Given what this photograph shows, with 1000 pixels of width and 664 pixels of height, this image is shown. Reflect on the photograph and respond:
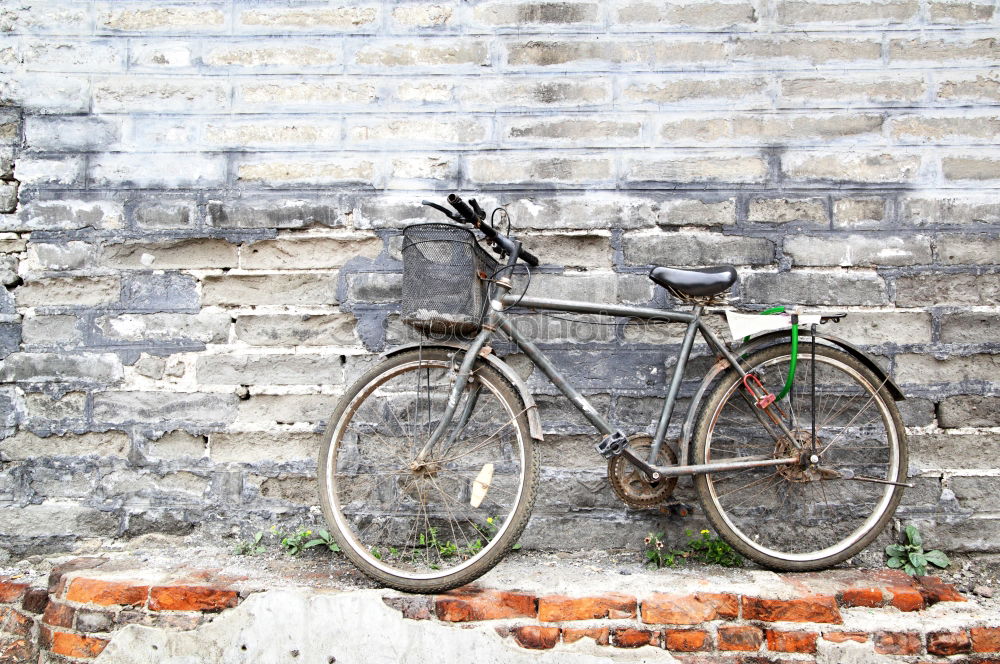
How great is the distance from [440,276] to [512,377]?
1.48ft

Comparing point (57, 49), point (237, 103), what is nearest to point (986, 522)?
point (237, 103)

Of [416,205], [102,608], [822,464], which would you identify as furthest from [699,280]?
[102,608]

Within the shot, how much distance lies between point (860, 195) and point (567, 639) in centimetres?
211

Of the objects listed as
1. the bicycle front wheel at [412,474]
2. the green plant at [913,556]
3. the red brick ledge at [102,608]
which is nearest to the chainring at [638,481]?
the bicycle front wheel at [412,474]

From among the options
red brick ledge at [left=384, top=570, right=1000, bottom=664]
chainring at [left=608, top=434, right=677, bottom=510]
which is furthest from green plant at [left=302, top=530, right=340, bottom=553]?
chainring at [left=608, top=434, right=677, bottom=510]

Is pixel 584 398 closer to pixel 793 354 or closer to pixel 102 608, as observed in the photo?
pixel 793 354

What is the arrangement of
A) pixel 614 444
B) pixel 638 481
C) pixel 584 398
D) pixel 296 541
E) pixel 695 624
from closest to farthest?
pixel 695 624 < pixel 614 444 < pixel 638 481 < pixel 584 398 < pixel 296 541

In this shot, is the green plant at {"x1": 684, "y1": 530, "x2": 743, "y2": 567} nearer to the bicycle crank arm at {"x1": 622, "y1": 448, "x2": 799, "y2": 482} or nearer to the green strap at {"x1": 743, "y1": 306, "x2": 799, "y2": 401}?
the bicycle crank arm at {"x1": 622, "y1": 448, "x2": 799, "y2": 482}

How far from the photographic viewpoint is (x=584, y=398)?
2805 millimetres

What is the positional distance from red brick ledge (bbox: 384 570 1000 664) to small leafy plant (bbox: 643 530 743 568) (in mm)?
323

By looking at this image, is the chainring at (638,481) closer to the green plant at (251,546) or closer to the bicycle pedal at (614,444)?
the bicycle pedal at (614,444)

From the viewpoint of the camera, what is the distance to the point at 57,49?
9.91ft

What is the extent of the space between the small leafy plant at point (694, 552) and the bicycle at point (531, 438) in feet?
0.42

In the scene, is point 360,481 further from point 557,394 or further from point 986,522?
point 986,522
